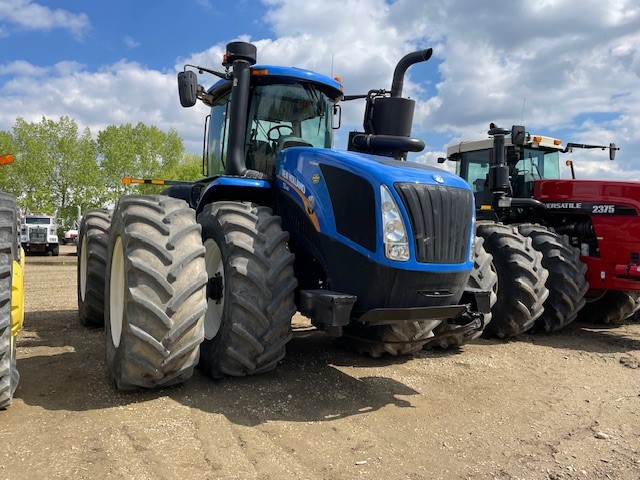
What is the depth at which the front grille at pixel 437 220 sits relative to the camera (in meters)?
3.59

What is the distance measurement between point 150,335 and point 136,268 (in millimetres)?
440

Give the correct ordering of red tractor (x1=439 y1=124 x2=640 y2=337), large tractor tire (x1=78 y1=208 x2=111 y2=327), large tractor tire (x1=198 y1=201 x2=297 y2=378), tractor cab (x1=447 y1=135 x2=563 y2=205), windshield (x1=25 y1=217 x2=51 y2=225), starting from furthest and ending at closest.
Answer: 1. windshield (x1=25 y1=217 x2=51 y2=225)
2. tractor cab (x1=447 y1=135 x2=563 y2=205)
3. red tractor (x1=439 y1=124 x2=640 y2=337)
4. large tractor tire (x1=78 y1=208 x2=111 y2=327)
5. large tractor tire (x1=198 y1=201 x2=297 y2=378)

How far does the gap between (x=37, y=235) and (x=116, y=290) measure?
71.3 ft

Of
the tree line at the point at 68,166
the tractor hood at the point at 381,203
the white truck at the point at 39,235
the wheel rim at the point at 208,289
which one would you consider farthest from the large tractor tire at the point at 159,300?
the tree line at the point at 68,166

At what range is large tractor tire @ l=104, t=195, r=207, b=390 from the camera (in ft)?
11.3

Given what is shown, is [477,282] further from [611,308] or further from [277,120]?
[611,308]

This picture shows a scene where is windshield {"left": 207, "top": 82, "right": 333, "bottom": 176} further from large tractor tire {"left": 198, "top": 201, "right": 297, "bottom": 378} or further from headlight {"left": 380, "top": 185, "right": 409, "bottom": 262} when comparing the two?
headlight {"left": 380, "top": 185, "right": 409, "bottom": 262}

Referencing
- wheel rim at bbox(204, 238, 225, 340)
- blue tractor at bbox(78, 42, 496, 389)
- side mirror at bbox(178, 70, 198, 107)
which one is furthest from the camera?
side mirror at bbox(178, 70, 198, 107)

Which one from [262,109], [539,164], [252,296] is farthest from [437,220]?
[539,164]

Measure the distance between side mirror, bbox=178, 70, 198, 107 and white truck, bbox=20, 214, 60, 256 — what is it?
21518 mm

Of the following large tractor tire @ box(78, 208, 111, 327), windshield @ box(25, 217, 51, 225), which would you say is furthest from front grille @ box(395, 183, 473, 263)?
windshield @ box(25, 217, 51, 225)

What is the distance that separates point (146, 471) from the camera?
2742 millimetres

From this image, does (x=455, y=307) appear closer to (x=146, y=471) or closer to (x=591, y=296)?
(x=146, y=471)

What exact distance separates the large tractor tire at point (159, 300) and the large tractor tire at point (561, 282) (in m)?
4.51
